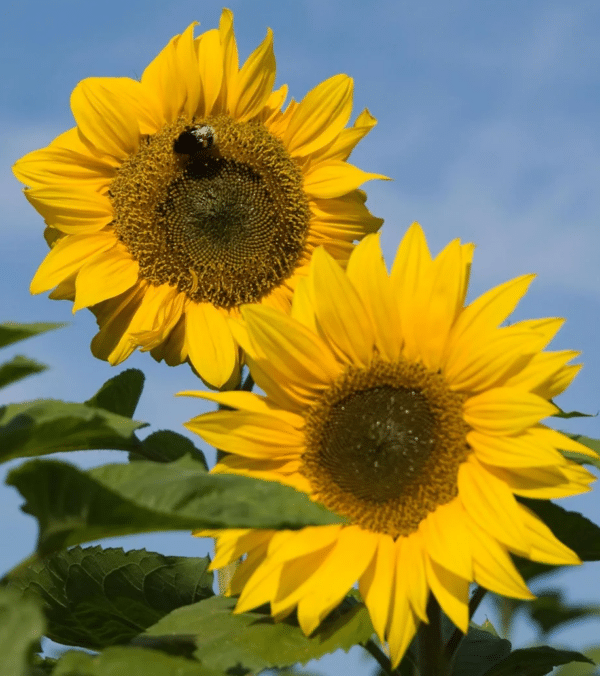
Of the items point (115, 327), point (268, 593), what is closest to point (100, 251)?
point (115, 327)

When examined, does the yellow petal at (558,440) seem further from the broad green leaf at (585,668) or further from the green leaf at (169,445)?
the green leaf at (169,445)

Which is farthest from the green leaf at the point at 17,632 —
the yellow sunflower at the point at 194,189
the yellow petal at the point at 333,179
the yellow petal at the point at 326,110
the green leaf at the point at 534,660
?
the yellow petal at the point at 326,110

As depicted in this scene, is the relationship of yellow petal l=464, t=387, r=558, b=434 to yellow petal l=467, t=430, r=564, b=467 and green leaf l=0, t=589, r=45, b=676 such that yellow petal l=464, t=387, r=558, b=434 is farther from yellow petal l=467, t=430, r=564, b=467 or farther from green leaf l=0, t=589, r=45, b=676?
green leaf l=0, t=589, r=45, b=676

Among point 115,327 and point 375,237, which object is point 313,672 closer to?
point 375,237

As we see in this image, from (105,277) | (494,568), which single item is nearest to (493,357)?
(494,568)

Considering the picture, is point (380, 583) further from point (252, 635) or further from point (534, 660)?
point (534, 660)

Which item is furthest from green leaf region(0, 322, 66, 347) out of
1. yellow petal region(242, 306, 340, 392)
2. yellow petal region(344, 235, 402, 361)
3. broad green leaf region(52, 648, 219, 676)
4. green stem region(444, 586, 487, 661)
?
green stem region(444, 586, 487, 661)

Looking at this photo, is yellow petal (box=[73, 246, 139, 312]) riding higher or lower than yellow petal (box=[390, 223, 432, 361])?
higher
